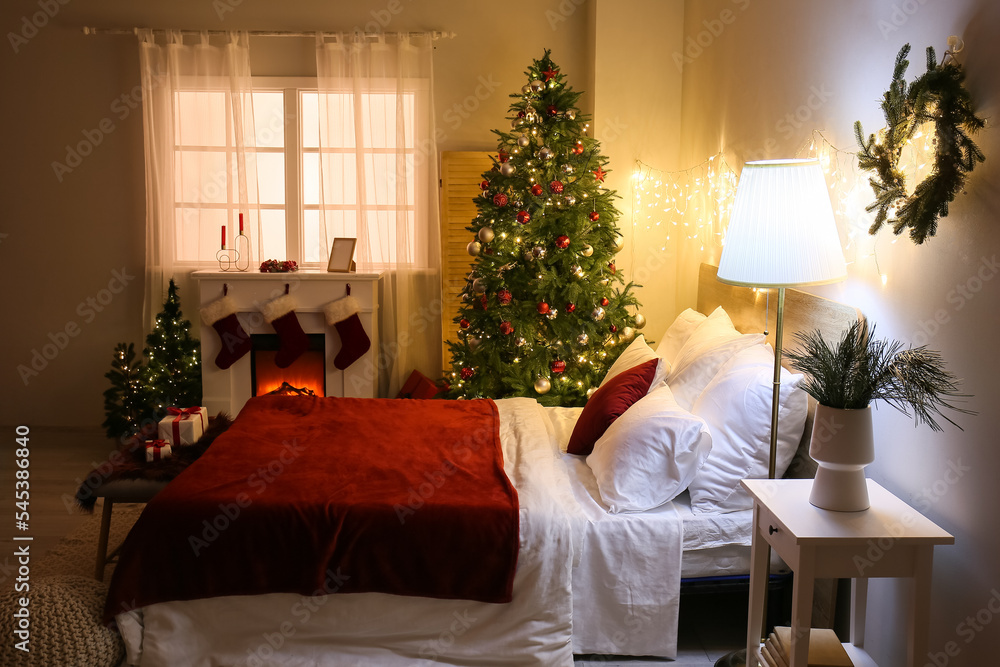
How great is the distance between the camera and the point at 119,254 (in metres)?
5.16

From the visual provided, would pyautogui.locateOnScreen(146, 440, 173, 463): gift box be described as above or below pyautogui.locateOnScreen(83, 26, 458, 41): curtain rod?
below

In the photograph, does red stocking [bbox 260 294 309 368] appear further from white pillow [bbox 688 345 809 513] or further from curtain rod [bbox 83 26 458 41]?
white pillow [bbox 688 345 809 513]

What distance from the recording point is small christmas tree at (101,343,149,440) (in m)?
4.77

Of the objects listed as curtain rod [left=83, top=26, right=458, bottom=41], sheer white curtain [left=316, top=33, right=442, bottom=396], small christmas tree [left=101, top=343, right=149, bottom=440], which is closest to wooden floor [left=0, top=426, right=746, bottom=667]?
small christmas tree [left=101, top=343, right=149, bottom=440]

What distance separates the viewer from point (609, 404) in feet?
10.00

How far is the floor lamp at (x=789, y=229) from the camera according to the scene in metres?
2.25

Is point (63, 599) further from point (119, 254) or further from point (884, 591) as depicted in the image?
point (119, 254)

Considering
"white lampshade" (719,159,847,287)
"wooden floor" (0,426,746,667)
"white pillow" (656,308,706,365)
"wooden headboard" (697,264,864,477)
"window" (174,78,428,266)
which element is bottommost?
"wooden floor" (0,426,746,667)

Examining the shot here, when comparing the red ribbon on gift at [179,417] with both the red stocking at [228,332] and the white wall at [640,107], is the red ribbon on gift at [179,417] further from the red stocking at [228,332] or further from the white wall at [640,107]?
the white wall at [640,107]

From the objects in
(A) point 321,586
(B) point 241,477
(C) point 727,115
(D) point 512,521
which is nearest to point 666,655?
(D) point 512,521

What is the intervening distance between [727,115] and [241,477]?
276cm

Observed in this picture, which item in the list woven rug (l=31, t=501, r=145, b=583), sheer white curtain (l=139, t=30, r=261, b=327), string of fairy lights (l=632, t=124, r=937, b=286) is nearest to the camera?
string of fairy lights (l=632, t=124, r=937, b=286)

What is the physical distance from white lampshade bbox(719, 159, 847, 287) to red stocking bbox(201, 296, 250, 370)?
345cm

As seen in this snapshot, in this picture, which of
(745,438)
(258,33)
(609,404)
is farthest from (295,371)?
(745,438)
